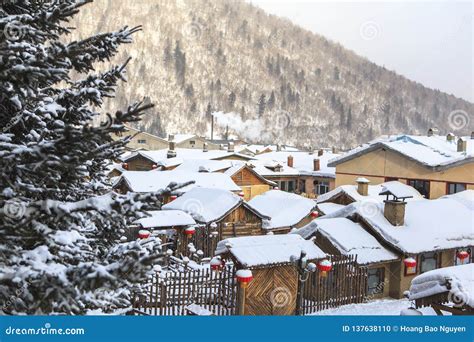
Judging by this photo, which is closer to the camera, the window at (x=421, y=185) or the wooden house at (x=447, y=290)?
the wooden house at (x=447, y=290)

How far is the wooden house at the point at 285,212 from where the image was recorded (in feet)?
94.2

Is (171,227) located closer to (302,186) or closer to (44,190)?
(44,190)

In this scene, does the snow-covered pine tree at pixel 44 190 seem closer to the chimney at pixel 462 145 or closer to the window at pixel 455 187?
the window at pixel 455 187

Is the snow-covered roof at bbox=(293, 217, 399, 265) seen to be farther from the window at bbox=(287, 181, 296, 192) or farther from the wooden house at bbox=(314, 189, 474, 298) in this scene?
the window at bbox=(287, 181, 296, 192)

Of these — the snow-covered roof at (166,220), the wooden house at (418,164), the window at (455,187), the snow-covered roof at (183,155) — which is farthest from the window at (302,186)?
the snow-covered roof at (166,220)

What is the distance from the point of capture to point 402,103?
148 m

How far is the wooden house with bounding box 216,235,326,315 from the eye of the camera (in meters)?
14.9

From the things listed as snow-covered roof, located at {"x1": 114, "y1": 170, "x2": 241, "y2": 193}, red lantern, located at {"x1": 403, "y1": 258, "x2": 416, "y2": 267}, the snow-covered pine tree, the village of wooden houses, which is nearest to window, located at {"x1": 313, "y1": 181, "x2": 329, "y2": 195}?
the village of wooden houses

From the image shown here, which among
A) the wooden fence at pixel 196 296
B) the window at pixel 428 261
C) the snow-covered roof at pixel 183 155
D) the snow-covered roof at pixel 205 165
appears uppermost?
the snow-covered roof at pixel 183 155

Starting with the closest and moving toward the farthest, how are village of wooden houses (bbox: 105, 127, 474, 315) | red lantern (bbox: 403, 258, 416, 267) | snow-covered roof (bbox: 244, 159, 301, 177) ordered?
village of wooden houses (bbox: 105, 127, 474, 315) → red lantern (bbox: 403, 258, 416, 267) → snow-covered roof (bbox: 244, 159, 301, 177)

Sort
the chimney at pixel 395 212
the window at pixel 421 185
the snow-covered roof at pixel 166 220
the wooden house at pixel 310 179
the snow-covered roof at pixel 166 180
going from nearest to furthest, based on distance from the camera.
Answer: the chimney at pixel 395 212, the snow-covered roof at pixel 166 220, the window at pixel 421 185, the snow-covered roof at pixel 166 180, the wooden house at pixel 310 179

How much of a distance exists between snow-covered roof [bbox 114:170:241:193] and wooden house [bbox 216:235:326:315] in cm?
1829

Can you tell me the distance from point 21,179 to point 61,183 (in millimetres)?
602

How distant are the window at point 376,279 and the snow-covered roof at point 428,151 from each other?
51.9ft
